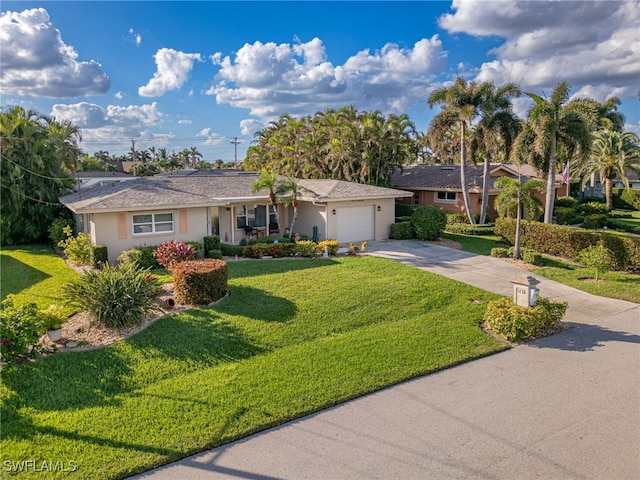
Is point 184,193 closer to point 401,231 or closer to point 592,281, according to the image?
point 401,231

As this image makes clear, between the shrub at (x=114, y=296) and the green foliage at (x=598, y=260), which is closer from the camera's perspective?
the shrub at (x=114, y=296)

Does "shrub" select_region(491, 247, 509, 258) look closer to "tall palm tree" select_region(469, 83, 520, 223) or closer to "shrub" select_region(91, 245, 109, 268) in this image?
"tall palm tree" select_region(469, 83, 520, 223)

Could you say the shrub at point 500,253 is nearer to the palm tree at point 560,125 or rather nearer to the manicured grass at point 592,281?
the manicured grass at point 592,281

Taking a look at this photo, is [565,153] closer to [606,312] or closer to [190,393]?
[606,312]

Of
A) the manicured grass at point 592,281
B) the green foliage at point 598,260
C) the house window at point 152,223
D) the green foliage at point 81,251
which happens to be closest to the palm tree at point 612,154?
the manicured grass at point 592,281

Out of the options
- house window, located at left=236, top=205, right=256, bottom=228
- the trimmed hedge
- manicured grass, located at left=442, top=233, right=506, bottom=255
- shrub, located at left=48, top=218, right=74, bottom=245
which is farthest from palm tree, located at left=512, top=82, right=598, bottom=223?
shrub, located at left=48, top=218, right=74, bottom=245

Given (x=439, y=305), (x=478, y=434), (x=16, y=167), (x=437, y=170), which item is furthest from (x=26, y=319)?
(x=437, y=170)

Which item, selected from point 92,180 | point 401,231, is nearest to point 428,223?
point 401,231
